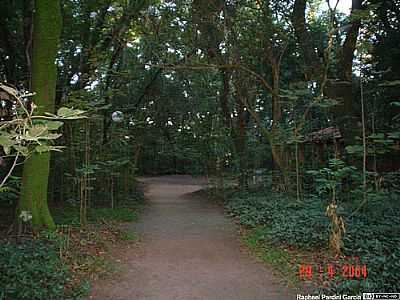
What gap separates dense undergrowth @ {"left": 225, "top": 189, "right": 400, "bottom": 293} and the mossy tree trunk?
3729mm

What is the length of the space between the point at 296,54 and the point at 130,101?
8.04 metres

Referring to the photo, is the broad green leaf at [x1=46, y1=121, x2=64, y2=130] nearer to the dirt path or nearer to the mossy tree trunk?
the dirt path

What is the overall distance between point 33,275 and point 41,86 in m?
3.30

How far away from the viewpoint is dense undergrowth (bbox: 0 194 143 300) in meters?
3.69

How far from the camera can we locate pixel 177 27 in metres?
9.63

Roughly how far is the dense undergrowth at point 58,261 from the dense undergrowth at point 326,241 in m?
2.56

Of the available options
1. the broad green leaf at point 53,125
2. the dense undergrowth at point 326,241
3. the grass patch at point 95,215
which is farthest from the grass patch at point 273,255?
the broad green leaf at point 53,125

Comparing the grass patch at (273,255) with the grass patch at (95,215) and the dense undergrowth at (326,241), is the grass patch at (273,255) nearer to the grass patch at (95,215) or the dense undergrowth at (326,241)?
the dense undergrowth at (326,241)

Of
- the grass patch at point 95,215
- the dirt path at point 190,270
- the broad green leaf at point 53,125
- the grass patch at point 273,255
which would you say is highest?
the broad green leaf at point 53,125

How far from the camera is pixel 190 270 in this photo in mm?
5020

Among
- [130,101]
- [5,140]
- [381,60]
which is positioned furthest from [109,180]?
[5,140]

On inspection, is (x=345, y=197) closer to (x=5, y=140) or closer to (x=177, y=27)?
(x=177, y=27)

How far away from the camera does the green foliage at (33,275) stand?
11.6ft

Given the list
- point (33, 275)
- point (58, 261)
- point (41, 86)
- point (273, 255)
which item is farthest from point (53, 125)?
point (41, 86)
